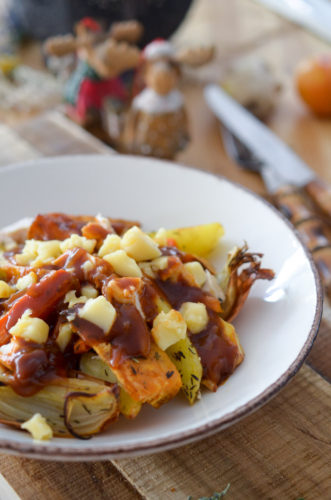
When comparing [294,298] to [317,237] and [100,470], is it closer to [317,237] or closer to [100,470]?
[100,470]

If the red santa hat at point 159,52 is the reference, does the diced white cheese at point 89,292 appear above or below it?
above

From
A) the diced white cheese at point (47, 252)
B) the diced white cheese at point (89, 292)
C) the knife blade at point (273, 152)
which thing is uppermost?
the diced white cheese at point (47, 252)

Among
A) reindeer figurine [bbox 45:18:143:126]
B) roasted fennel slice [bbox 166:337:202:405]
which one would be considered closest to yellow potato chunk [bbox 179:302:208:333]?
roasted fennel slice [bbox 166:337:202:405]

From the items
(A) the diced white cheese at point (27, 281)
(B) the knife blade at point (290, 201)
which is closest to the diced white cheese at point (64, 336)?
(A) the diced white cheese at point (27, 281)

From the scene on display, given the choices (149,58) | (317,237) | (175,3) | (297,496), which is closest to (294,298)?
→ (297,496)

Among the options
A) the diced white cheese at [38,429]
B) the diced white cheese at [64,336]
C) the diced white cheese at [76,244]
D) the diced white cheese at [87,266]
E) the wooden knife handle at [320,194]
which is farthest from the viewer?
the wooden knife handle at [320,194]

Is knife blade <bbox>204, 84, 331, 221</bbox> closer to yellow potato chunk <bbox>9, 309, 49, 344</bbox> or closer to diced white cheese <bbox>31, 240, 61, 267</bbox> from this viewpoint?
diced white cheese <bbox>31, 240, 61, 267</bbox>

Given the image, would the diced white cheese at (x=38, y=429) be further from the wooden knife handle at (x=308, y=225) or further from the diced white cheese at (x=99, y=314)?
the wooden knife handle at (x=308, y=225)

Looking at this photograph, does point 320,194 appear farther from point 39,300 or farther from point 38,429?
point 38,429
